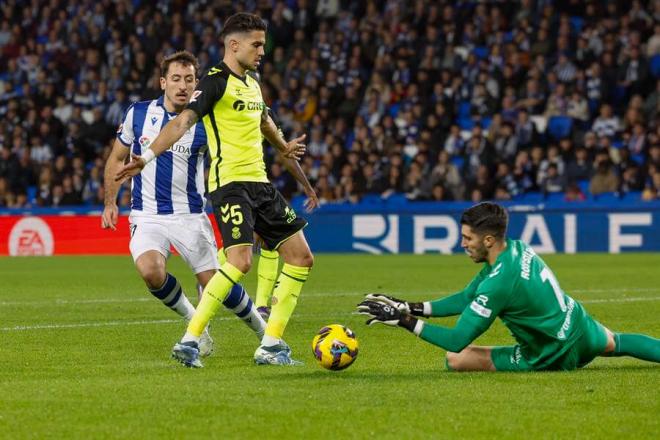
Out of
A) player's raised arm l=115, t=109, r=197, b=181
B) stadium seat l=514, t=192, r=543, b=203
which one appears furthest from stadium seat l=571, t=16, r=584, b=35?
player's raised arm l=115, t=109, r=197, b=181

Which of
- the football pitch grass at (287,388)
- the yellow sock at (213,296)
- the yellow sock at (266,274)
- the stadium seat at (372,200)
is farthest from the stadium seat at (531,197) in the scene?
the yellow sock at (213,296)

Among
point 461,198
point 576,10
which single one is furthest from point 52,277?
point 576,10

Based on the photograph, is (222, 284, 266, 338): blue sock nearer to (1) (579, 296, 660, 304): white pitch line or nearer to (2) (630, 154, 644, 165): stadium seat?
(1) (579, 296, 660, 304): white pitch line

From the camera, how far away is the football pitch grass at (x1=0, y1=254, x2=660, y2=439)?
5523 mm

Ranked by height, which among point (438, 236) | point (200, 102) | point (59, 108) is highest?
point (200, 102)

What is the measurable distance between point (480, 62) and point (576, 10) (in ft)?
8.93

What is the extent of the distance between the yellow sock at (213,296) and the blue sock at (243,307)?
52 cm

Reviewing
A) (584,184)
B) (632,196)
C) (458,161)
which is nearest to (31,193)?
(458,161)

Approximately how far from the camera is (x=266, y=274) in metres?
10.2

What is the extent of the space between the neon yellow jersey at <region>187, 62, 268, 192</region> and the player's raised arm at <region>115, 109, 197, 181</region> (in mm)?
180

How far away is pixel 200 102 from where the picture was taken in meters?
7.64

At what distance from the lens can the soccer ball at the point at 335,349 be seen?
7352mm

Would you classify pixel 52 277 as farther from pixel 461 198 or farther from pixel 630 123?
pixel 630 123

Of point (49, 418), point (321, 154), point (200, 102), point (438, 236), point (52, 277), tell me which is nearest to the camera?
point (49, 418)
